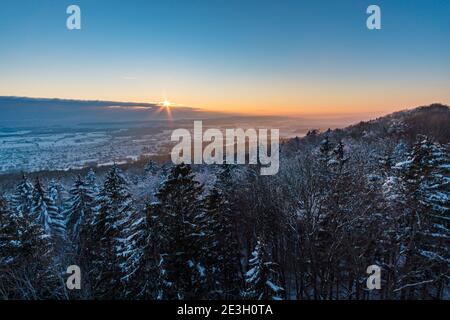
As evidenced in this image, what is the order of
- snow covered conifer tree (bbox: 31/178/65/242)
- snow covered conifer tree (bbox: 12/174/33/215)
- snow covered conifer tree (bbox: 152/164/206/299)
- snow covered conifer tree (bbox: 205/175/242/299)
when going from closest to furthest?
snow covered conifer tree (bbox: 152/164/206/299), snow covered conifer tree (bbox: 205/175/242/299), snow covered conifer tree (bbox: 31/178/65/242), snow covered conifer tree (bbox: 12/174/33/215)

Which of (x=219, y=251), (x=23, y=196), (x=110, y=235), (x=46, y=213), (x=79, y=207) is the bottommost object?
(x=219, y=251)

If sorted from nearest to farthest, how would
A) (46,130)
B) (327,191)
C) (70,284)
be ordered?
(70,284) → (327,191) → (46,130)

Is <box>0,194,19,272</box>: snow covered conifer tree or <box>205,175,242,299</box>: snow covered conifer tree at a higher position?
<box>0,194,19,272</box>: snow covered conifer tree

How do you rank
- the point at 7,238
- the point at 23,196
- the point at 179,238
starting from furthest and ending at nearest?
the point at 23,196, the point at 179,238, the point at 7,238

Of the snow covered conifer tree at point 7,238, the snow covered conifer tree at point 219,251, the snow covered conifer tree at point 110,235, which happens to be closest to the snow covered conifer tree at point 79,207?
the snow covered conifer tree at point 110,235

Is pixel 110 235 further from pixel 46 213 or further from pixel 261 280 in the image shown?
pixel 46 213

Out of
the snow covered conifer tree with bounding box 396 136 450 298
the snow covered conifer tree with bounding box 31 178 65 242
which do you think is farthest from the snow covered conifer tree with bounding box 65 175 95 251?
the snow covered conifer tree with bounding box 396 136 450 298

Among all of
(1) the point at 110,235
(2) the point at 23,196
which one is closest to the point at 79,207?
(2) the point at 23,196

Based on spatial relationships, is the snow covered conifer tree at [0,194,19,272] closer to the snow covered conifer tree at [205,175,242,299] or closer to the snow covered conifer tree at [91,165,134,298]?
the snow covered conifer tree at [91,165,134,298]
